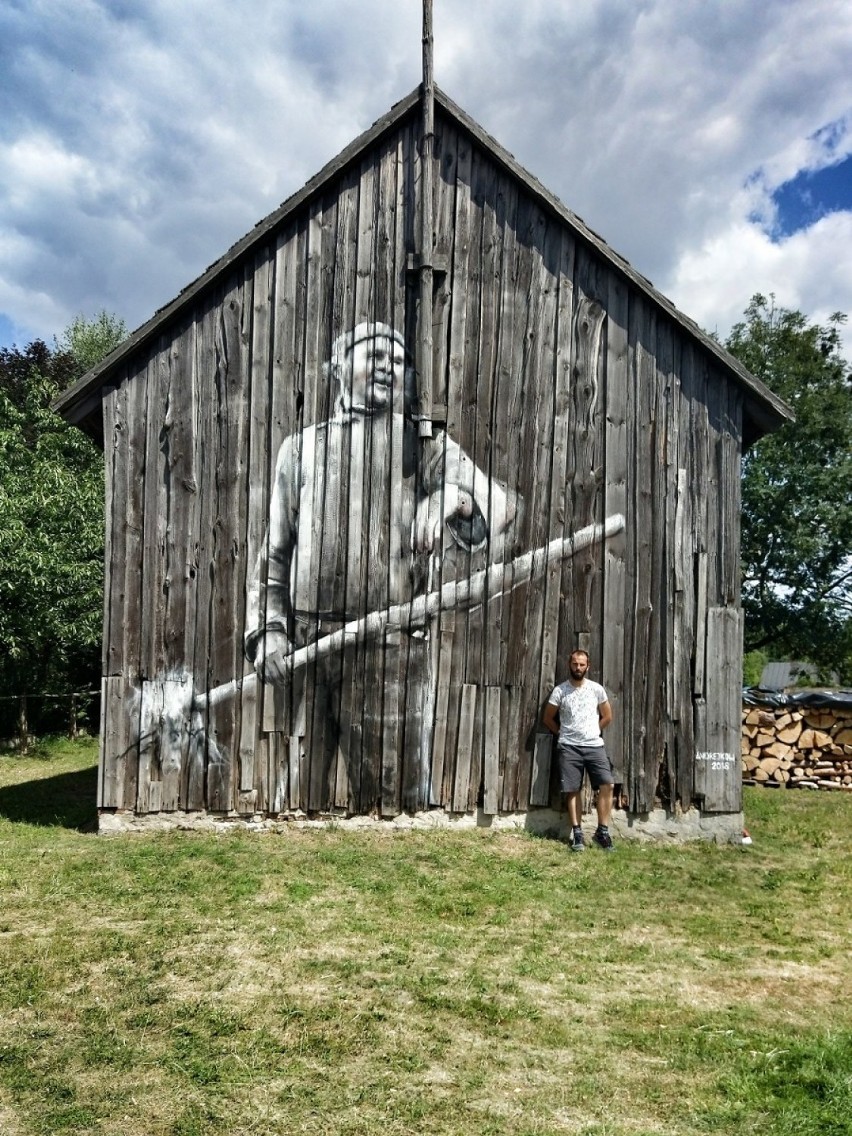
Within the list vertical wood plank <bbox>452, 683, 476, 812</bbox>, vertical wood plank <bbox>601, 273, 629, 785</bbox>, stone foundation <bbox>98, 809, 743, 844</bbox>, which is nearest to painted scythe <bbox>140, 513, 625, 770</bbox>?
vertical wood plank <bbox>601, 273, 629, 785</bbox>

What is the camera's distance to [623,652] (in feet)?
25.9

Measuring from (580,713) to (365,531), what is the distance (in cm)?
259

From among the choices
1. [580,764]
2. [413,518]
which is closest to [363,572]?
[413,518]

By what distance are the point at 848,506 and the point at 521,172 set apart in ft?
57.0

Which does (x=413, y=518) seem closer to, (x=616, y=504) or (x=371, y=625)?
(x=371, y=625)

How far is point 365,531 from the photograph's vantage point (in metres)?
7.95

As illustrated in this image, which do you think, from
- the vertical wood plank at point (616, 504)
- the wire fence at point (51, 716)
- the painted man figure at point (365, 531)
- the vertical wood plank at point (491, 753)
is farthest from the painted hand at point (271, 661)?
the wire fence at point (51, 716)

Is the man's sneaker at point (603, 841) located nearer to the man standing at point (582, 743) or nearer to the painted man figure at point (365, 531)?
the man standing at point (582, 743)

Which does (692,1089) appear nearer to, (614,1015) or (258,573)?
(614,1015)

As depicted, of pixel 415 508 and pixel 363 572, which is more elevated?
pixel 415 508

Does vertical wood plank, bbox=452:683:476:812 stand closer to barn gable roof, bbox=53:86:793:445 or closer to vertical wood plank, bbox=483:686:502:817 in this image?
vertical wood plank, bbox=483:686:502:817

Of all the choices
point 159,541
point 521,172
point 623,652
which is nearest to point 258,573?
point 159,541

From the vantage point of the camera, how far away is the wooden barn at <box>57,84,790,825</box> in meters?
7.82

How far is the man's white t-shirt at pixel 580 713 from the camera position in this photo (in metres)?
7.57
